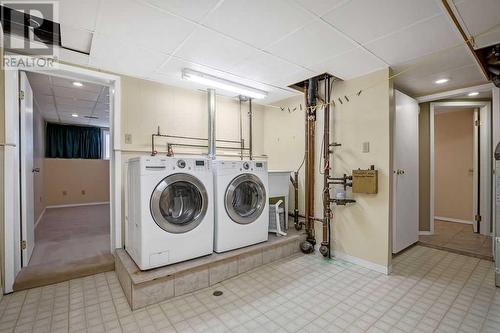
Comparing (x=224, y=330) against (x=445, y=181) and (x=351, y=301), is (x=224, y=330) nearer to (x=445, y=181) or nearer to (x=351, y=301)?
(x=351, y=301)

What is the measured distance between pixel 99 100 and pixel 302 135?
13.0 feet

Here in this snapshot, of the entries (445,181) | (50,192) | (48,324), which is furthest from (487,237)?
(50,192)

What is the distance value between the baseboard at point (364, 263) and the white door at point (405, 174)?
0.63 metres

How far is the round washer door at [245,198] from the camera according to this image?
8.86ft

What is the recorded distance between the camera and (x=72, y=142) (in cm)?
725

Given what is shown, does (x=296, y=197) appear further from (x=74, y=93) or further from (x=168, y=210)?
(x=74, y=93)

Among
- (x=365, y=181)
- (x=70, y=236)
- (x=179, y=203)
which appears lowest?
(x=70, y=236)

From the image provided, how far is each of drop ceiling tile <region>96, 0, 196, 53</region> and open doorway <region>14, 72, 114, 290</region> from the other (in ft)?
4.50

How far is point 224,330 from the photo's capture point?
1.74 meters

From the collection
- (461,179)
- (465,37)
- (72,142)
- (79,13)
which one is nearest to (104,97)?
(79,13)

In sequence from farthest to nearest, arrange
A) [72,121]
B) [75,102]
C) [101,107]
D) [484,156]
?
[72,121], [101,107], [75,102], [484,156]

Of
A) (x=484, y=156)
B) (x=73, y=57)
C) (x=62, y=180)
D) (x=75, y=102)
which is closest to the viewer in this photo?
(x=73, y=57)

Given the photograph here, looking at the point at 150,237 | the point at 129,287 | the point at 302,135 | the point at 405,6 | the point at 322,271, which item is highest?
the point at 405,6

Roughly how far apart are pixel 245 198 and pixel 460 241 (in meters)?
3.54
